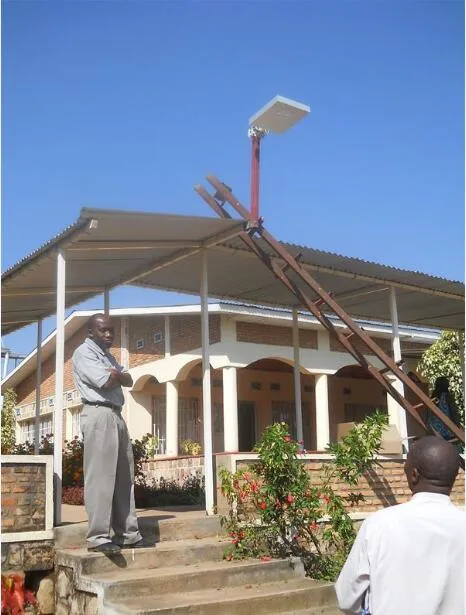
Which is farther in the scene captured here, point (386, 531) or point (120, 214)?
point (120, 214)

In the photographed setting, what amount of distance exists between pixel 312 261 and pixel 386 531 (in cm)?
672

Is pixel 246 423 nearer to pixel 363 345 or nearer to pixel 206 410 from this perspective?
pixel 363 345

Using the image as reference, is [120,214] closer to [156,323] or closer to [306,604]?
[306,604]

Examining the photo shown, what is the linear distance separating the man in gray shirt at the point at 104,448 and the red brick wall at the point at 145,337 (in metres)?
11.8

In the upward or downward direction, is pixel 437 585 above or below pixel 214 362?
below

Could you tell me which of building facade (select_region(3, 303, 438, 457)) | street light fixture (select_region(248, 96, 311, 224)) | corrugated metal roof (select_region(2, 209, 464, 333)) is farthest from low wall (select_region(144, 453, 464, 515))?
building facade (select_region(3, 303, 438, 457))

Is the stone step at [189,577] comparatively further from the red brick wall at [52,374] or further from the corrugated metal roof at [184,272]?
the red brick wall at [52,374]

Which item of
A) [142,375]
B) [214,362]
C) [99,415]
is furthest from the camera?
[142,375]

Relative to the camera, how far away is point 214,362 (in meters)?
16.5

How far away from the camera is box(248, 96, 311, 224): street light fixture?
7301mm

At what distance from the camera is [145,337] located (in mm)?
18750

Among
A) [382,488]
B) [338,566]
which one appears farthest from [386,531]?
[382,488]

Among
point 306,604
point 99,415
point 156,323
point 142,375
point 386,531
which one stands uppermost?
point 156,323

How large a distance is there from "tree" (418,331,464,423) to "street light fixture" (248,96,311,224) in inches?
377
